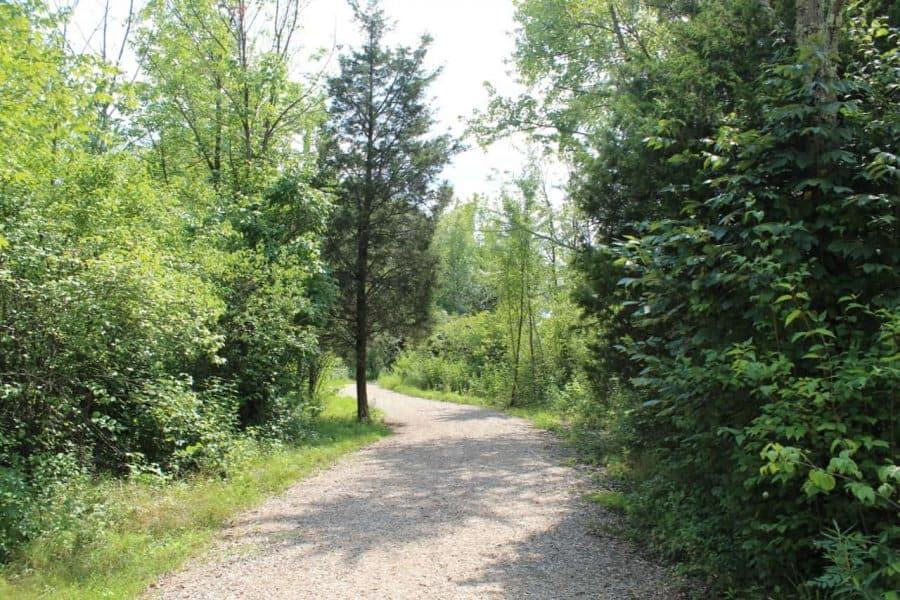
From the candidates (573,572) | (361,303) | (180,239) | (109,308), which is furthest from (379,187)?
(573,572)

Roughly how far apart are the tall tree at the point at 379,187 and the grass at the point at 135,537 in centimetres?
843

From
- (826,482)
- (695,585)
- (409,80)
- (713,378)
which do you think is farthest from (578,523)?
(409,80)

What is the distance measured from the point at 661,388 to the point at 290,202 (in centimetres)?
1145

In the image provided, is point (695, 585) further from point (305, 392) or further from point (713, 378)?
point (305, 392)

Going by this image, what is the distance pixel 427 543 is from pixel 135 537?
3.17 meters

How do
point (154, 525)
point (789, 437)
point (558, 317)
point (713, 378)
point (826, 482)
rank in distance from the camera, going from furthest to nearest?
point (558, 317) < point (154, 525) < point (713, 378) < point (789, 437) < point (826, 482)

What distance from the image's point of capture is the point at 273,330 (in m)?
11.9

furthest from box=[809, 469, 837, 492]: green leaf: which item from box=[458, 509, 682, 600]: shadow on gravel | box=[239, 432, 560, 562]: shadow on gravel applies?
box=[239, 432, 560, 562]: shadow on gravel

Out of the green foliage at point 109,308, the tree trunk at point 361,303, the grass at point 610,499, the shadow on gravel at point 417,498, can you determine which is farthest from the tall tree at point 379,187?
the grass at point 610,499

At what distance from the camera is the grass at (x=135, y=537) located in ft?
16.2

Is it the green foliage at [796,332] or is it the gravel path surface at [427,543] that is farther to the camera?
the gravel path surface at [427,543]

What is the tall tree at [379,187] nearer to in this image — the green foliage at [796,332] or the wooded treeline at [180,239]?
the wooded treeline at [180,239]

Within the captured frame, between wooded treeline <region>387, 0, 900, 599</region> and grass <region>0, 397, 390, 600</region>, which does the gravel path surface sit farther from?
wooded treeline <region>387, 0, 900, 599</region>

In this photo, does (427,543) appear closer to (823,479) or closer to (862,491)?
(823,479)
